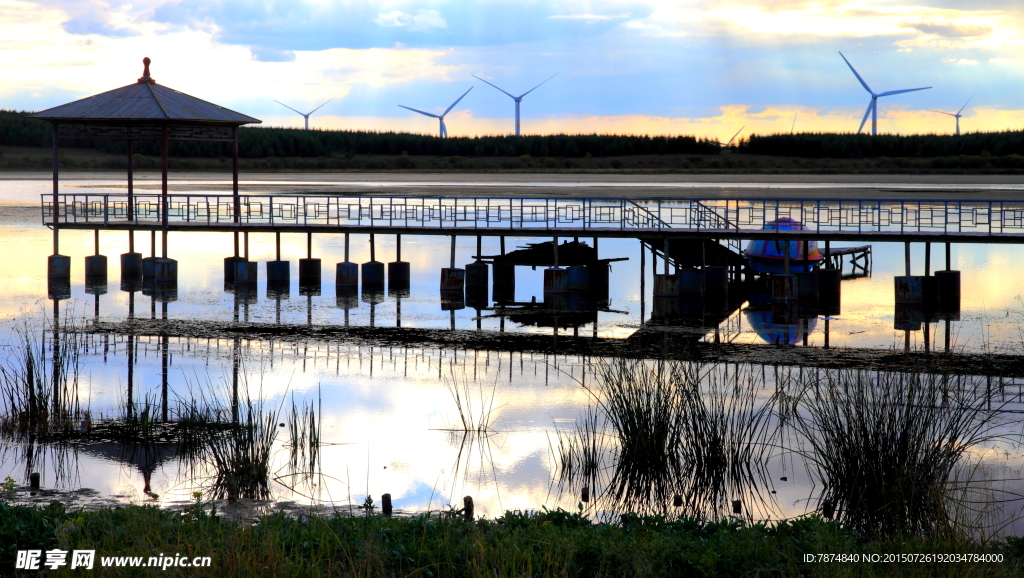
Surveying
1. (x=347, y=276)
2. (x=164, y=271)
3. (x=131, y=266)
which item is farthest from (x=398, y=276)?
(x=131, y=266)

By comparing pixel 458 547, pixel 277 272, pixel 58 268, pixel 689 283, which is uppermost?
pixel 58 268

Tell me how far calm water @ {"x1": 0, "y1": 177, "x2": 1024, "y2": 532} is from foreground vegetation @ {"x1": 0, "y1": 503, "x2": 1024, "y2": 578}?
7.54ft

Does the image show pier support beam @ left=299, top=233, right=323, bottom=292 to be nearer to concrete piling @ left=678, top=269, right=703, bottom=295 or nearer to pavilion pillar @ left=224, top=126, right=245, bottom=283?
pavilion pillar @ left=224, top=126, right=245, bottom=283

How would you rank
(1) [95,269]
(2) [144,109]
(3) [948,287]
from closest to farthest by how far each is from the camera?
→ 1. (3) [948,287]
2. (2) [144,109]
3. (1) [95,269]

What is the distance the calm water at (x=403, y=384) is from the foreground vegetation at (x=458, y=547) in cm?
230

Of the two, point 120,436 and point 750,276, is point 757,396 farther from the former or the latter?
point 750,276

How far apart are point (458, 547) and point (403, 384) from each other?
356 inches

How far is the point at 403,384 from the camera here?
17.3m

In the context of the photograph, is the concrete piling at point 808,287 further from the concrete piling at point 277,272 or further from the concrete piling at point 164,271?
the concrete piling at point 164,271

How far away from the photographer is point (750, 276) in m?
33.9

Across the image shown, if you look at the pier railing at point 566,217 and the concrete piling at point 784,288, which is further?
the pier railing at point 566,217

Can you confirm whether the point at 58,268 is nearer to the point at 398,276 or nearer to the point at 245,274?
the point at 245,274

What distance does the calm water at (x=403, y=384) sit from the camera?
12.0 m

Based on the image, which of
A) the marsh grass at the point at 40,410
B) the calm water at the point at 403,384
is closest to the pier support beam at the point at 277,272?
the calm water at the point at 403,384
